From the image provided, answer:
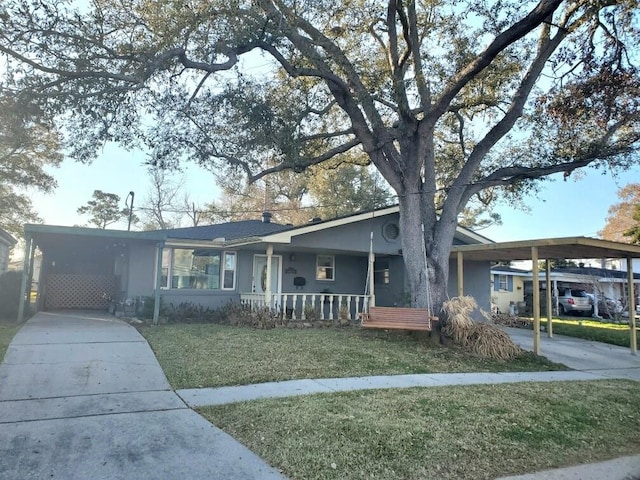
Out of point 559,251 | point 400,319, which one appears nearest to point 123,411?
point 400,319

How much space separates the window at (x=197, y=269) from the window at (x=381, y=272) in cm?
544

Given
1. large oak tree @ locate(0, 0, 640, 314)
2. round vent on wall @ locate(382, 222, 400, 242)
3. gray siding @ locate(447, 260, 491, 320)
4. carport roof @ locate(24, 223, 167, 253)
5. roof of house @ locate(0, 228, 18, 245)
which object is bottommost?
gray siding @ locate(447, 260, 491, 320)

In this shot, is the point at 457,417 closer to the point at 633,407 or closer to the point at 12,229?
the point at 633,407

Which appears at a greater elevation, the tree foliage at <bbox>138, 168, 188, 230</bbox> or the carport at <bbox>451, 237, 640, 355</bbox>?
the tree foliage at <bbox>138, 168, 188, 230</bbox>

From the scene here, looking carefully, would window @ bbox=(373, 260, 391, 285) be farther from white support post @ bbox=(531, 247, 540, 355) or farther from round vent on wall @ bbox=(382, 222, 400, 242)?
white support post @ bbox=(531, 247, 540, 355)

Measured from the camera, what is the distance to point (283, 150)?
1168 cm

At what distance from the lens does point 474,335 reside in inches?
397

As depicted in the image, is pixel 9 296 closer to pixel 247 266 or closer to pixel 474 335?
pixel 247 266

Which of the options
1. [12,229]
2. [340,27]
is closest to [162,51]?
[340,27]

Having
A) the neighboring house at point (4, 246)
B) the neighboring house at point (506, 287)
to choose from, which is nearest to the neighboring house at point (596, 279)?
the neighboring house at point (506, 287)

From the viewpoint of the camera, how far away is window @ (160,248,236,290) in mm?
14719

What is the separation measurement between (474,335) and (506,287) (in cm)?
1726

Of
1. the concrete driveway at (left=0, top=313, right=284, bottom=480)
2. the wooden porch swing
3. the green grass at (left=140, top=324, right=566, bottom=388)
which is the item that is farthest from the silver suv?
the concrete driveway at (left=0, top=313, right=284, bottom=480)

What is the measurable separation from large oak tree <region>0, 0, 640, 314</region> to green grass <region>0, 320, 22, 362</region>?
4.15 metres
